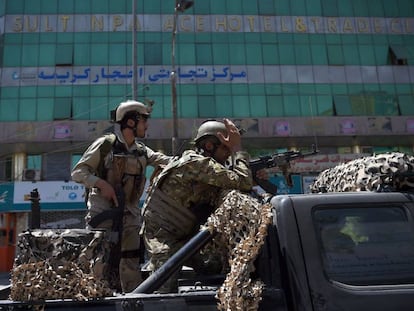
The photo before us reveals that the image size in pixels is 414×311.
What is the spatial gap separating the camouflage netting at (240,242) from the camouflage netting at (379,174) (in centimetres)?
50

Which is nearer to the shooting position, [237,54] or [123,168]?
[123,168]

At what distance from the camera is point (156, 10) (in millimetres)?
25031

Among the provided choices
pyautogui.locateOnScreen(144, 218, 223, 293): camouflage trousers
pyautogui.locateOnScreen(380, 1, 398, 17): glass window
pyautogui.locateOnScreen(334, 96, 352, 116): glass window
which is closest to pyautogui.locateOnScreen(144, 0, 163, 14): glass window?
pyautogui.locateOnScreen(334, 96, 352, 116): glass window

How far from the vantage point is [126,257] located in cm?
276

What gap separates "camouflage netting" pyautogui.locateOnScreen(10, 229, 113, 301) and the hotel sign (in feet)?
80.1

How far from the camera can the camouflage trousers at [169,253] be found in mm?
2225

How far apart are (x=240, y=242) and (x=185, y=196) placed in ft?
2.68

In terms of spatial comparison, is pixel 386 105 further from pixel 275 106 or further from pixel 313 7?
pixel 313 7

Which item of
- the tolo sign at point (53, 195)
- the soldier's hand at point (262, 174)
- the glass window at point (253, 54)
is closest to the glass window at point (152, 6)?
the glass window at point (253, 54)

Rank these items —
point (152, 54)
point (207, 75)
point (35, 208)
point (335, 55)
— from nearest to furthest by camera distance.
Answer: point (35, 208) < point (207, 75) < point (152, 54) < point (335, 55)

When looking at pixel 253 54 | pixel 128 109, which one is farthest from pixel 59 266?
pixel 253 54

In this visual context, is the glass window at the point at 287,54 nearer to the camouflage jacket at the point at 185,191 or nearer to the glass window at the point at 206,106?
the glass window at the point at 206,106

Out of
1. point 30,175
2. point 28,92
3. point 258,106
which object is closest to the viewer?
point 30,175

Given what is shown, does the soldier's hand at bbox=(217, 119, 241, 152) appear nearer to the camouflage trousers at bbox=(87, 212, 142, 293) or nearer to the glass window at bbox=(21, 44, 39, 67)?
the camouflage trousers at bbox=(87, 212, 142, 293)
